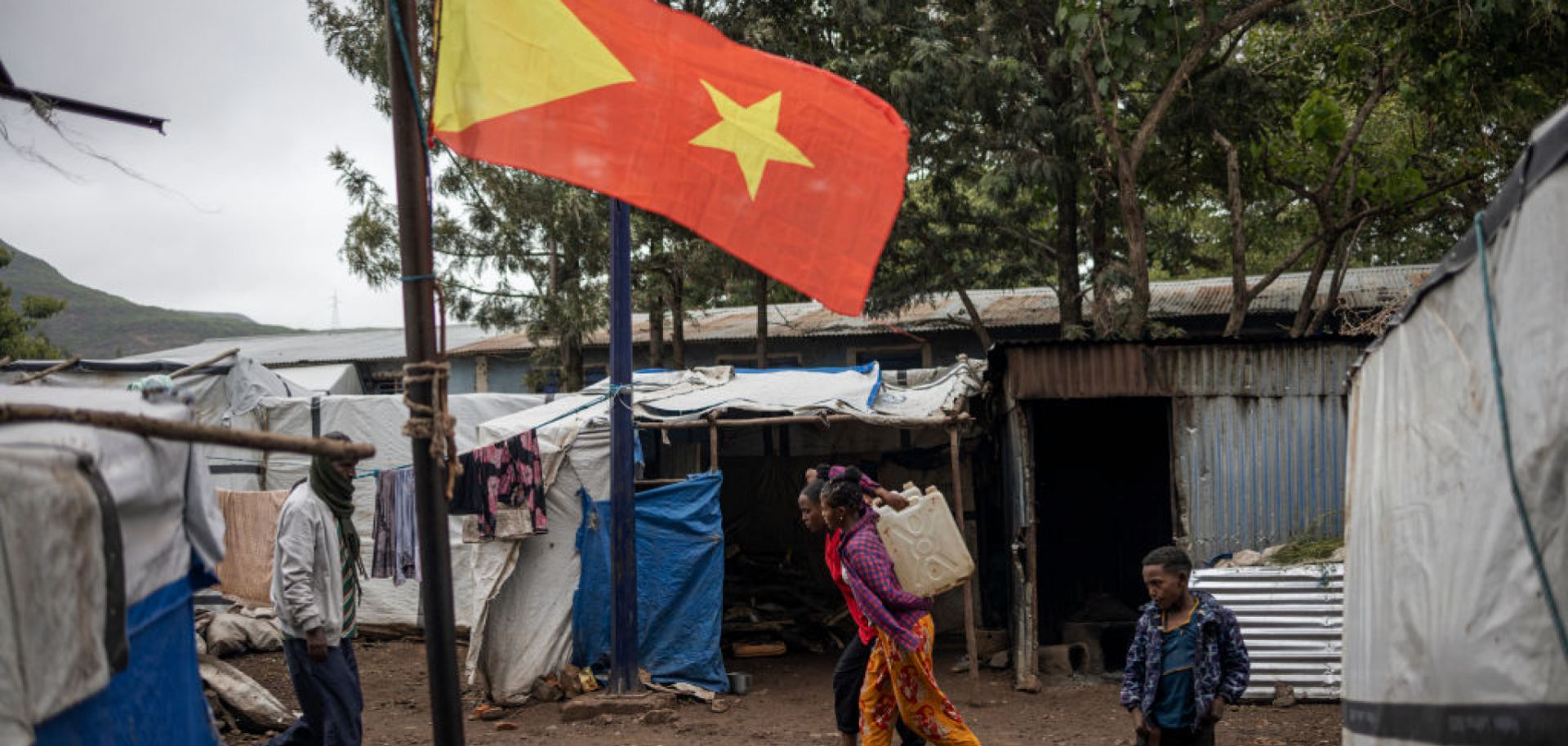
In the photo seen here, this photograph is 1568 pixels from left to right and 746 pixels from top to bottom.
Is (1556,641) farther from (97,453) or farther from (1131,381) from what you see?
(1131,381)

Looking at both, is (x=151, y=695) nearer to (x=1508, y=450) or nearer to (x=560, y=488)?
(x=1508, y=450)

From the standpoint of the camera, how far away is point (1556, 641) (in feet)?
7.76

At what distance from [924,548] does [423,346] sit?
393 centimetres

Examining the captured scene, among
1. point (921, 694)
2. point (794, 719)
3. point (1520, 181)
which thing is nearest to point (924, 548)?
point (921, 694)

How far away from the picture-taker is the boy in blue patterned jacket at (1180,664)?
519 cm

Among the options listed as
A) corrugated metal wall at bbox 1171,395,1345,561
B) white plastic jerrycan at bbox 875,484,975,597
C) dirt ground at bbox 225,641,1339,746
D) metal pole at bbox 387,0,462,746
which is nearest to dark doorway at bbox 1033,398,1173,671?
dirt ground at bbox 225,641,1339,746

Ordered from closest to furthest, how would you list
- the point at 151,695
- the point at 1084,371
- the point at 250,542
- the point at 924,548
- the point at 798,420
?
the point at 151,695, the point at 924,548, the point at 1084,371, the point at 250,542, the point at 798,420

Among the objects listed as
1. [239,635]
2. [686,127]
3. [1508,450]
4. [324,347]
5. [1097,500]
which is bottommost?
[239,635]

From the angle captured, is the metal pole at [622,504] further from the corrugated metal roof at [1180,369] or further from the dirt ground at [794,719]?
the corrugated metal roof at [1180,369]

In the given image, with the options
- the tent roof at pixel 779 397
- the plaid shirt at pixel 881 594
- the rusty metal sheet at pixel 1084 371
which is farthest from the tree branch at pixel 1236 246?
the plaid shirt at pixel 881 594

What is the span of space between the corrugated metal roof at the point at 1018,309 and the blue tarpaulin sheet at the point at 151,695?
17254 mm

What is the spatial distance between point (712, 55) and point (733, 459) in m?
10.9

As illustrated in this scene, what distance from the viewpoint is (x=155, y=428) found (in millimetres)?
2666

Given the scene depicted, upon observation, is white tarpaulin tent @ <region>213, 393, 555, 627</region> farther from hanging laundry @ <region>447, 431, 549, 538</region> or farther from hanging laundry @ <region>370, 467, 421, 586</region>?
Answer: hanging laundry @ <region>447, 431, 549, 538</region>
